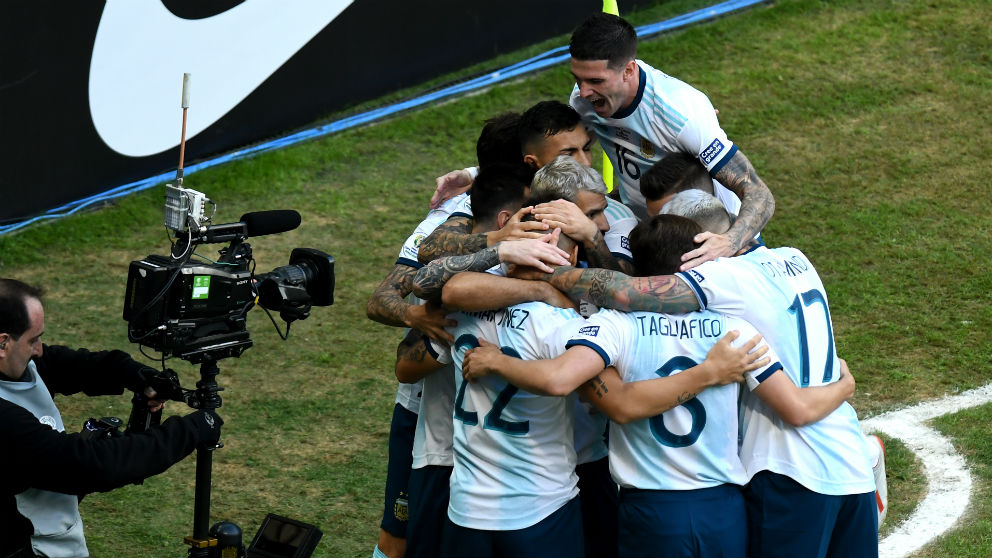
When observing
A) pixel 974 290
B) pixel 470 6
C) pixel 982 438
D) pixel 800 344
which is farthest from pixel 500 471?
pixel 470 6

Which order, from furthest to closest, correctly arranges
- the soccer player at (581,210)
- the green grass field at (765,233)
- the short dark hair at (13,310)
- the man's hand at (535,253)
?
the green grass field at (765,233)
the short dark hair at (13,310)
the soccer player at (581,210)
the man's hand at (535,253)

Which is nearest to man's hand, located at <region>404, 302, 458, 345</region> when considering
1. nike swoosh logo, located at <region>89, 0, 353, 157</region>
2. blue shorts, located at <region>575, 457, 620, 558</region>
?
blue shorts, located at <region>575, 457, 620, 558</region>

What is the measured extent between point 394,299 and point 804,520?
1.66m

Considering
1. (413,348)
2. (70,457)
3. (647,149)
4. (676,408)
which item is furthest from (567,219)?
(70,457)

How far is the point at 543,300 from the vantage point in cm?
379

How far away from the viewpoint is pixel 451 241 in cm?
416

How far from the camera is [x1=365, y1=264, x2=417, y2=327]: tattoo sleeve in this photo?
4379 millimetres

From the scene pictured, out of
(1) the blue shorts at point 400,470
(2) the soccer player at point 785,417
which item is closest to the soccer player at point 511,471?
(2) the soccer player at point 785,417

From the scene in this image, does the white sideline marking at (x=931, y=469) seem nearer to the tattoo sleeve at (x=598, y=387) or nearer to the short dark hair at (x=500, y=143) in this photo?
the tattoo sleeve at (x=598, y=387)

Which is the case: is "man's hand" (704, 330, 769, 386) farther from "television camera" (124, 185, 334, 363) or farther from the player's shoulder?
"television camera" (124, 185, 334, 363)

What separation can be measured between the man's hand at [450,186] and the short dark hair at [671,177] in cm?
99

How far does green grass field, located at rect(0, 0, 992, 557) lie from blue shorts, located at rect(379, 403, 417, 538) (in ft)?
2.29

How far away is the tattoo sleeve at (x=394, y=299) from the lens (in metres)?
4.38

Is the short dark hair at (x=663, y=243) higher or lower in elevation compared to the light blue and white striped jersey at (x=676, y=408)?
higher
